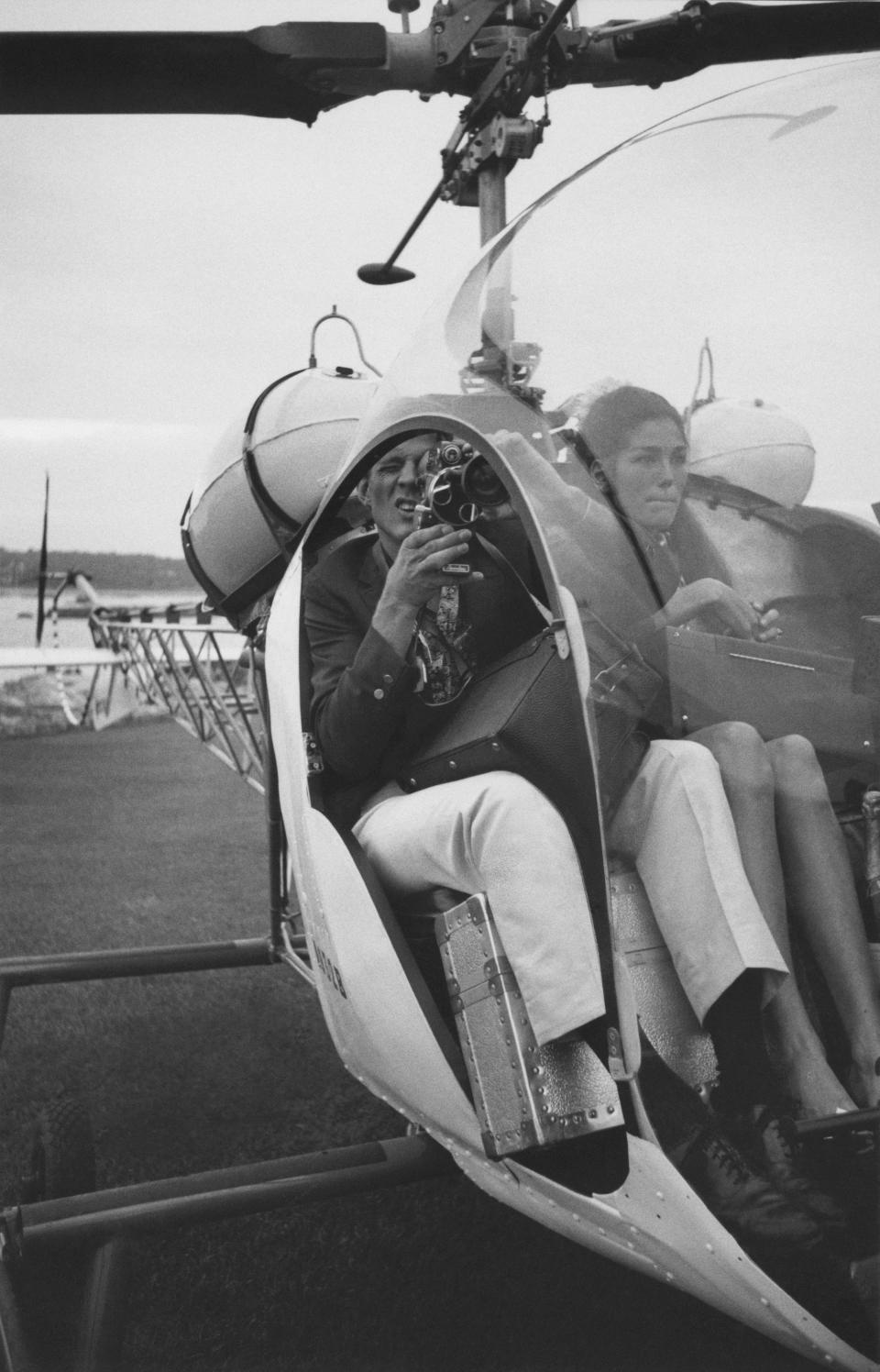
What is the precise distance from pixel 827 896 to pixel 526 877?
33cm

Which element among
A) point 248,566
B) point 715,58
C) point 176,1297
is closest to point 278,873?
point 248,566

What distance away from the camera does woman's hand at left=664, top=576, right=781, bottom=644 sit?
126 centimetres

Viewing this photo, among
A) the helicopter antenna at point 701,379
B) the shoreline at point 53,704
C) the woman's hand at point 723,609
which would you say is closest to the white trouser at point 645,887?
the woman's hand at point 723,609

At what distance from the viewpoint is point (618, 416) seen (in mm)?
1365

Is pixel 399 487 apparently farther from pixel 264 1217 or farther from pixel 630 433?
pixel 264 1217

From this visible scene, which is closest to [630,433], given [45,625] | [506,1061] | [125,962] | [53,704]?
[506,1061]

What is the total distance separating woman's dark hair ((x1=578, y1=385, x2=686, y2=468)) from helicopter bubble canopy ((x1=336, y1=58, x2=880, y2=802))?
0.5 inches

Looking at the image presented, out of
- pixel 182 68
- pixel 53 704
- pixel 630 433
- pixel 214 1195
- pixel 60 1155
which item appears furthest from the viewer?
pixel 53 704

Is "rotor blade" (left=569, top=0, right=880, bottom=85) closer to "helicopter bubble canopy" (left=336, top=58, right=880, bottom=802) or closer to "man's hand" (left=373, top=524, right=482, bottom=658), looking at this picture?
"helicopter bubble canopy" (left=336, top=58, right=880, bottom=802)

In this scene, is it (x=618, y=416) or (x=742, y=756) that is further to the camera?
(x=618, y=416)

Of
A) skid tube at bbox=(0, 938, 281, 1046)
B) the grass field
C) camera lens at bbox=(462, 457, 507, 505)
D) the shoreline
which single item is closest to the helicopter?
camera lens at bbox=(462, 457, 507, 505)

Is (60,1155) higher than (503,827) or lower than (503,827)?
lower

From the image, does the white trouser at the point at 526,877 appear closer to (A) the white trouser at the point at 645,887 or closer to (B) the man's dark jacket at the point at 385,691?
(A) the white trouser at the point at 645,887

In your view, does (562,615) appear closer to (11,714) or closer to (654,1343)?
(654,1343)
